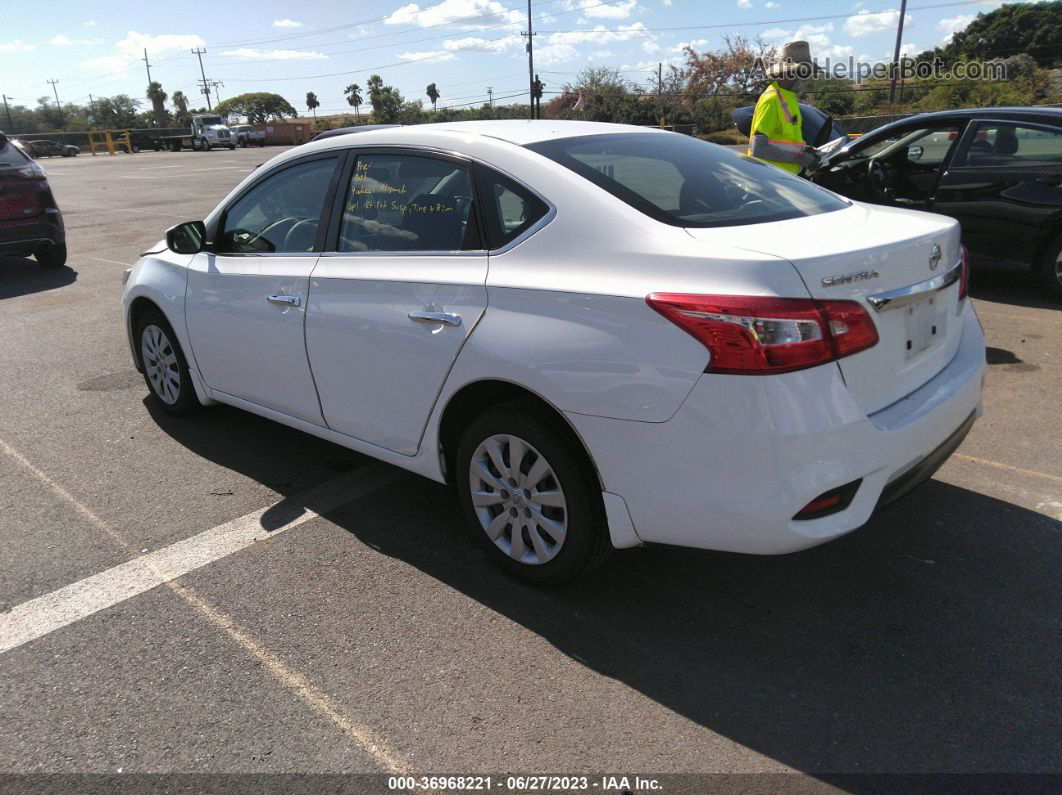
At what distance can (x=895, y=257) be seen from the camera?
8.57 feet

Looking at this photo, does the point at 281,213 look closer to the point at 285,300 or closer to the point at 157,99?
the point at 285,300

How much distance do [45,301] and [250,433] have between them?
5088 millimetres

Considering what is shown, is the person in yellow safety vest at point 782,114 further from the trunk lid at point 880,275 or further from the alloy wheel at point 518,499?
the alloy wheel at point 518,499

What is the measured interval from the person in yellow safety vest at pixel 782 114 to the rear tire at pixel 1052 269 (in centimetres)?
214

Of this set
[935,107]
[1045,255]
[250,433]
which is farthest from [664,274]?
[935,107]

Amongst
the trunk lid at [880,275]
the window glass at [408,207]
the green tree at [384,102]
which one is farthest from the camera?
the green tree at [384,102]

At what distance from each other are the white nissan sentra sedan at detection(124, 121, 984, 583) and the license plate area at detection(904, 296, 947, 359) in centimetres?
1

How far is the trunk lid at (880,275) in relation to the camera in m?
2.44

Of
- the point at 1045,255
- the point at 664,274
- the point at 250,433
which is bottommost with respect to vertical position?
the point at 250,433

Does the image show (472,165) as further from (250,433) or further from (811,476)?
(250,433)

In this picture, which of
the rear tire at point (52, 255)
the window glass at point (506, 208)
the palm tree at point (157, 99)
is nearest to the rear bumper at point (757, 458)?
the window glass at point (506, 208)

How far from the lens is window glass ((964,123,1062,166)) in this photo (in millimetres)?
6598

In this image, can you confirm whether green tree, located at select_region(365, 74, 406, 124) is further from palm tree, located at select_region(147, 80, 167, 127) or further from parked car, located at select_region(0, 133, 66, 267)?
parked car, located at select_region(0, 133, 66, 267)

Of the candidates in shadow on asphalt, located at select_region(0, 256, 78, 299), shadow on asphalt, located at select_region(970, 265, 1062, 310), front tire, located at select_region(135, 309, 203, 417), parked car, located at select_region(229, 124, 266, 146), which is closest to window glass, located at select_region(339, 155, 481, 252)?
front tire, located at select_region(135, 309, 203, 417)
